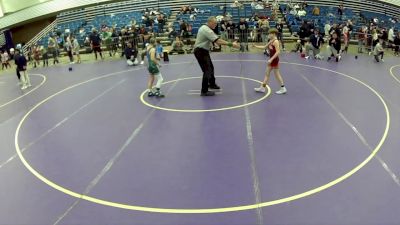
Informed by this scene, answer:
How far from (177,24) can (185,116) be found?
17068 millimetres

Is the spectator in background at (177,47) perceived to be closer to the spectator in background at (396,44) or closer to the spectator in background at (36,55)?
the spectator in background at (36,55)

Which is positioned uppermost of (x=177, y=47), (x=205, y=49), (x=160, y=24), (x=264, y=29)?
(x=205, y=49)

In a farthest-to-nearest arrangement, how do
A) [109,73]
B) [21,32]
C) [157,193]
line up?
[21,32] → [109,73] → [157,193]

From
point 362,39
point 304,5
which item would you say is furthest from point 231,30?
point 304,5

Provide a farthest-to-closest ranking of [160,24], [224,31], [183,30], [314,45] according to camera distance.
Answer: [160,24]
[183,30]
[224,31]
[314,45]

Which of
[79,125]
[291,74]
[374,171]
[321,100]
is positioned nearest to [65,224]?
[79,125]

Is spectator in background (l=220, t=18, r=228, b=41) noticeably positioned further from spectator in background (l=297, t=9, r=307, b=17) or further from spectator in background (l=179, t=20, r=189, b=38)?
spectator in background (l=297, t=9, r=307, b=17)

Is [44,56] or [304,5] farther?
[304,5]

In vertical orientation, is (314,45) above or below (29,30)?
below

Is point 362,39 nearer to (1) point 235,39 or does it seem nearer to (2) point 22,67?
(1) point 235,39

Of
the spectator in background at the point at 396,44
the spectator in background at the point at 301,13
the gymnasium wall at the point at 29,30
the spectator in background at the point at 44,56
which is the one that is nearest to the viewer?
the spectator in background at the point at 396,44

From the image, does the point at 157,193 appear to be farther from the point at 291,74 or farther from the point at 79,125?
the point at 291,74

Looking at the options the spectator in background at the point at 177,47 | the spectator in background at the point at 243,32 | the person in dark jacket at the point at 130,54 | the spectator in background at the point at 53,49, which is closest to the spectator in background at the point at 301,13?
the spectator in background at the point at 243,32

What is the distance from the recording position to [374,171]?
6.89 meters
